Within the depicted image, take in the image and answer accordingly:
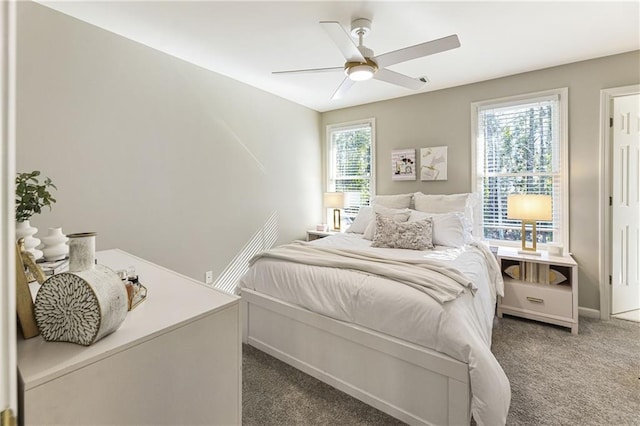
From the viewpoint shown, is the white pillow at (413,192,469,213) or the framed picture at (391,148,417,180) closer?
the white pillow at (413,192,469,213)

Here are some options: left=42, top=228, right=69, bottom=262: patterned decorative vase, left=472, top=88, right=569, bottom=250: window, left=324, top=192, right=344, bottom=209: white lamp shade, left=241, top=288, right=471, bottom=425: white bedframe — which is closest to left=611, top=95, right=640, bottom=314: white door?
left=472, top=88, right=569, bottom=250: window

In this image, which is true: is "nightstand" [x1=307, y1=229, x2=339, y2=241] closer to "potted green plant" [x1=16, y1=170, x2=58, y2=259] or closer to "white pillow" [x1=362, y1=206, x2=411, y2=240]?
"white pillow" [x1=362, y1=206, x2=411, y2=240]

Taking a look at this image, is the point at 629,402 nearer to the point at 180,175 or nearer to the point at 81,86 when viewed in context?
the point at 180,175

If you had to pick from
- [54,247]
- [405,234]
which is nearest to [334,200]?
[405,234]

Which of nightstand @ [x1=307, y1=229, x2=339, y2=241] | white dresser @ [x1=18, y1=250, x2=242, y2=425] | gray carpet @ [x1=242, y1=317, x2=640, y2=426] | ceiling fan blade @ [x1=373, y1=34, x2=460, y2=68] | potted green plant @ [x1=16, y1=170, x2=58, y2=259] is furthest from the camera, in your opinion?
nightstand @ [x1=307, y1=229, x2=339, y2=241]

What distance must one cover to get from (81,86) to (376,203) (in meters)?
3.03

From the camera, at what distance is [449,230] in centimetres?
284

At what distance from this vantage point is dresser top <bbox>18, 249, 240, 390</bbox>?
2.12 ft

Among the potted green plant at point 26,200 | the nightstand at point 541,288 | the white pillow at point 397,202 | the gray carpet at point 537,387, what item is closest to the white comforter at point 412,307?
the gray carpet at point 537,387

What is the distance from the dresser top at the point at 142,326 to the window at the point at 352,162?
10.9 feet

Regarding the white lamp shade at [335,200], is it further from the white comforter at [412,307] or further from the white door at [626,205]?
the white door at [626,205]

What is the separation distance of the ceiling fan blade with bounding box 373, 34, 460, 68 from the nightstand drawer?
7.45 ft

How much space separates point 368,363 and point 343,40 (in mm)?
2017

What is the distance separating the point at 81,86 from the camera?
2197 mm
